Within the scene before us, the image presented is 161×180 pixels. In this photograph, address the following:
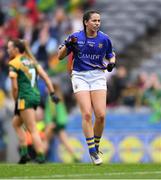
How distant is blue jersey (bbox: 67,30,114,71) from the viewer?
1430 centimetres

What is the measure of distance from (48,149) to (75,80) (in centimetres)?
A: 777

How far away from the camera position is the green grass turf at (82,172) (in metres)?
12.2

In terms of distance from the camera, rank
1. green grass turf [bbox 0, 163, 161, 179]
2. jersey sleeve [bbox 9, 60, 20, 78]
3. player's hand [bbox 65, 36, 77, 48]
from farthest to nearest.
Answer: jersey sleeve [bbox 9, 60, 20, 78]
player's hand [bbox 65, 36, 77, 48]
green grass turf [bbox 0, 163, 161, 179]

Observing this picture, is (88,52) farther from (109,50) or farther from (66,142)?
(66,142)

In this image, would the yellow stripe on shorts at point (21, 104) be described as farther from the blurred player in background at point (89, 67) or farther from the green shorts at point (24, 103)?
the blurred player in background at point (89, 67)

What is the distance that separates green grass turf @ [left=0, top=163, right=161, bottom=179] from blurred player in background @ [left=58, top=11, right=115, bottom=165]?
58 centimetres

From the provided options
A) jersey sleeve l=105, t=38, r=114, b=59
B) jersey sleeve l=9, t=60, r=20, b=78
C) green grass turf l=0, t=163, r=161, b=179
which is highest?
jersey sleeve l=105, t=38, r=114, b=59

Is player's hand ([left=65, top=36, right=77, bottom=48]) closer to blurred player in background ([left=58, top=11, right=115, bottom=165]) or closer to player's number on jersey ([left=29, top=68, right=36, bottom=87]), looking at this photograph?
blurred player in background ([left=58, top=11, right=115, bottom=165])

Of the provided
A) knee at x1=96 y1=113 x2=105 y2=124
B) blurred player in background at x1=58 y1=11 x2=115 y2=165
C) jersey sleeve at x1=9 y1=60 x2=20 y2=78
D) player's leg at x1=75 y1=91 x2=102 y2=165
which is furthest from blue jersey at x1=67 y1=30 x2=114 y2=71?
jersey sleeve at x1=9 y1=60 x2=20 y2=78

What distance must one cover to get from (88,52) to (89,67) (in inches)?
8.7

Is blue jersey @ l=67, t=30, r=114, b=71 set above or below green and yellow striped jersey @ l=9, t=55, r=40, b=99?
above

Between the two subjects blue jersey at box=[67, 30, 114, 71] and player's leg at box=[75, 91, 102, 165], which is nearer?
player's leg at box=[75, 91, 102, 165]

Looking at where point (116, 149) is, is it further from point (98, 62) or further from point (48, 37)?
point (98, 62)

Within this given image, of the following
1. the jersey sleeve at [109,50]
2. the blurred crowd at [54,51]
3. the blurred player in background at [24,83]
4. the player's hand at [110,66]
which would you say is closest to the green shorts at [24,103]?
the blurred player in background at [24,83]
